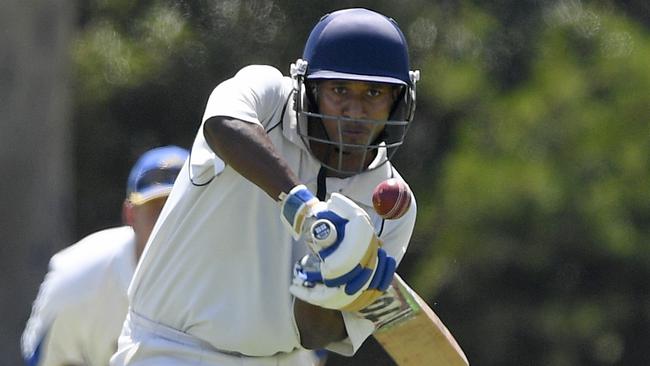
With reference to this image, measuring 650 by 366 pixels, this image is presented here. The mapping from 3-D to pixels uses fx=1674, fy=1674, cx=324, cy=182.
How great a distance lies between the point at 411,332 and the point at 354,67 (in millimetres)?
612

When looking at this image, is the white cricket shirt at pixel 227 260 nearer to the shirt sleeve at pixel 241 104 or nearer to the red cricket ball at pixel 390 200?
the shirt sleeve at pixel 241 104

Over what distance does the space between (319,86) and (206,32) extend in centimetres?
423

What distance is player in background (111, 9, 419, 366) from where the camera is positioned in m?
3.67

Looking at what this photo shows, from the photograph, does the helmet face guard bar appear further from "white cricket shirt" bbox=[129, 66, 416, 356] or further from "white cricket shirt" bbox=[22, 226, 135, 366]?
"white cricket shirt" bbox=[22, 226, 135, 366]

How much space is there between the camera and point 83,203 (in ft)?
27.8

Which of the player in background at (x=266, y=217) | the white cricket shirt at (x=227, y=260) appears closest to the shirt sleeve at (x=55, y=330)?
the player in background at (x=266, y=217)

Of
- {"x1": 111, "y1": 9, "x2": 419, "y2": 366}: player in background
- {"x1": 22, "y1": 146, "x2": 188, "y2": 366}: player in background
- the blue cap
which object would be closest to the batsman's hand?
{"x1": 111, "y1": 9, "x2": 419, "y2": 366}: player in background

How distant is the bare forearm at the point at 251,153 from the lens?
11.2ft

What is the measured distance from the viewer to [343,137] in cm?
371

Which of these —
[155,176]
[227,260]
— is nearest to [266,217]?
[227,260]

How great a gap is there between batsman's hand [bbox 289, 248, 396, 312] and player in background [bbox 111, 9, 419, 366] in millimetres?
101

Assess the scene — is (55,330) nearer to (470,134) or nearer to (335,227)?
(335,227)

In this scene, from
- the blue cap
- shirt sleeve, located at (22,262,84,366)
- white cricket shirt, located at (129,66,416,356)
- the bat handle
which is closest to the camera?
the bat handle

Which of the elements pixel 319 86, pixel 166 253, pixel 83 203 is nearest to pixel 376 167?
pixel 319 86
